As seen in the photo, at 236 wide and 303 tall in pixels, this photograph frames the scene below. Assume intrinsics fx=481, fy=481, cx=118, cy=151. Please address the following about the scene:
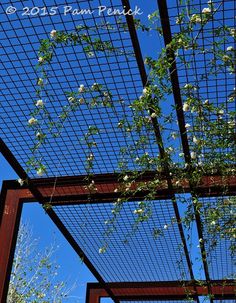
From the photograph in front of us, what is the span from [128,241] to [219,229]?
1.88m

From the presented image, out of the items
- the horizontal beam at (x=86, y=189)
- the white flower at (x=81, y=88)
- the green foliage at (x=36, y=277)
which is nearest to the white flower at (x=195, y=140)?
the horizontal beam at (x=86, y=189)

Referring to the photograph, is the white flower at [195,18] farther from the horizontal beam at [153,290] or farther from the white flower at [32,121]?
the horizontal beam at [153,290]

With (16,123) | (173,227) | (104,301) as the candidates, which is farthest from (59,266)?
(16,123)

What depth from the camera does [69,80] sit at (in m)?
3.26

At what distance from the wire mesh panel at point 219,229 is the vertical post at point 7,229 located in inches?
68.8

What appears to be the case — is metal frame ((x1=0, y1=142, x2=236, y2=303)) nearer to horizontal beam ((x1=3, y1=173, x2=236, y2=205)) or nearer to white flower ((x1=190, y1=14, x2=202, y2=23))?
horizontal beam ((x1=3, y1=173, x2=236, y2=205))

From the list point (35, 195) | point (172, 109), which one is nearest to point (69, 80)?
point (172, 109)

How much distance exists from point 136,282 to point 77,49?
4.85 meters

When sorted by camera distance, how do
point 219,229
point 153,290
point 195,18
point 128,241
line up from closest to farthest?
point 195,18
point 219,229
point 128,241
point 153,290

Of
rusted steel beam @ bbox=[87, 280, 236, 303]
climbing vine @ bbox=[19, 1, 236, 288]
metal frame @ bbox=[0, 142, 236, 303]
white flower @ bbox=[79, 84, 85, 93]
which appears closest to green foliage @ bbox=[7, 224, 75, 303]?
rusted steel beam @ bbox=[87, 280, 236, 303]

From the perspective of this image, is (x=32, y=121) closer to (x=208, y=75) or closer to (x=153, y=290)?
(x=208, y=75)

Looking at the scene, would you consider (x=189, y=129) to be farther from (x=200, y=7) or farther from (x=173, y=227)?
(x=173, y=227)

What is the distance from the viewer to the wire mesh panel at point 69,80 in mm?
2842

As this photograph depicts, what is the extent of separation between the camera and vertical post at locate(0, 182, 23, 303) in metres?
4.26
